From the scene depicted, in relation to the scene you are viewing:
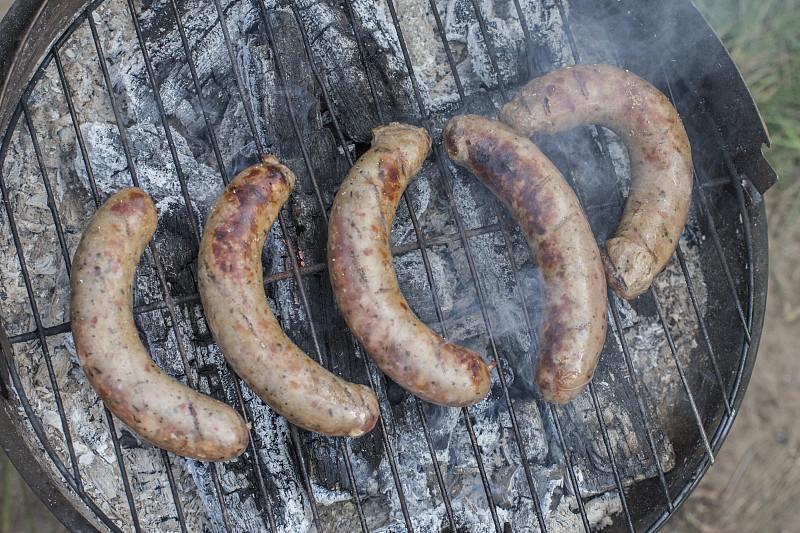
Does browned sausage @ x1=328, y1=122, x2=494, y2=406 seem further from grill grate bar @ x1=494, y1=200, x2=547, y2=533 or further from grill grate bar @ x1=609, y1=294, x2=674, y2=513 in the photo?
grill grate bar @ x1=609, y1=294, x2=674, y2=513

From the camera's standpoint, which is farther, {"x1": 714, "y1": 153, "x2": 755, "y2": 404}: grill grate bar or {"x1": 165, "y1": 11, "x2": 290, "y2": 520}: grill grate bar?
{"x1": 714, "y1": 153, "x2": 755, "y2": 404}: grill grate bar

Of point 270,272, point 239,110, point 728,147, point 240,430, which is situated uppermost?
point 239,110

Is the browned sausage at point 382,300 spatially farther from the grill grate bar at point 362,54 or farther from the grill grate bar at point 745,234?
the grill grate bar at point 745,234

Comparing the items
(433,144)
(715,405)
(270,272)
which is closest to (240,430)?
(270,272)

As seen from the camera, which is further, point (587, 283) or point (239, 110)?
point (239, 110)

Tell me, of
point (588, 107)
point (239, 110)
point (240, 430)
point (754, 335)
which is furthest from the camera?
point (239, 110)

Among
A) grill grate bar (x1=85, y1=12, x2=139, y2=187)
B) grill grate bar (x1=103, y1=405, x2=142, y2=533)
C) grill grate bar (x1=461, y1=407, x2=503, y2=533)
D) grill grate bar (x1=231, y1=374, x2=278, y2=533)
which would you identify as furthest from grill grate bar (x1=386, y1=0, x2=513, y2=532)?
grill grate bar (x1=103, y1=405, x2=142, y2=533)

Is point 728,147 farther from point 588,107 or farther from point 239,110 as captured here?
point 239,110
